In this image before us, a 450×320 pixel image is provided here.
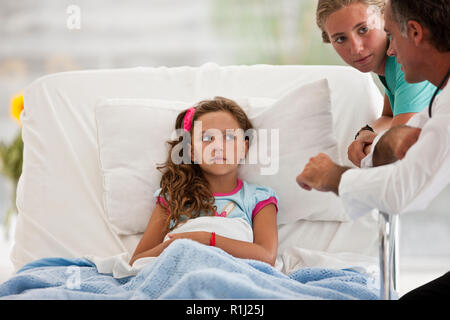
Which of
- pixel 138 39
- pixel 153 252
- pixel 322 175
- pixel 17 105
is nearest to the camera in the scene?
pixel 322 175

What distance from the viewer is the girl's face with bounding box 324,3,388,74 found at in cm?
91

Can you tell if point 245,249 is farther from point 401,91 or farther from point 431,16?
point 431,16

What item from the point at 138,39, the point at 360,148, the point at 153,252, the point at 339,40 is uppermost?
the point at 138,39

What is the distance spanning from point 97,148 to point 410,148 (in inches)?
33.5

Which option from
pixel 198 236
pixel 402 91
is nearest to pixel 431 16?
pixel 402 91

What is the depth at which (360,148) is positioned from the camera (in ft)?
3.04

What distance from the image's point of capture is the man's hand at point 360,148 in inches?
35.5

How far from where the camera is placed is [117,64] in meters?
1.61

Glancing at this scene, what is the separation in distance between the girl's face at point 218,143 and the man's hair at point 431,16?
0.48 m

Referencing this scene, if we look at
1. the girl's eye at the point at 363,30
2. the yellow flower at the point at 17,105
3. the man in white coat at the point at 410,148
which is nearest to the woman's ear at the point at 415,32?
the man in white coat at the point at 410,148

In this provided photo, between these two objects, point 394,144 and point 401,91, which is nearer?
point 394,144
